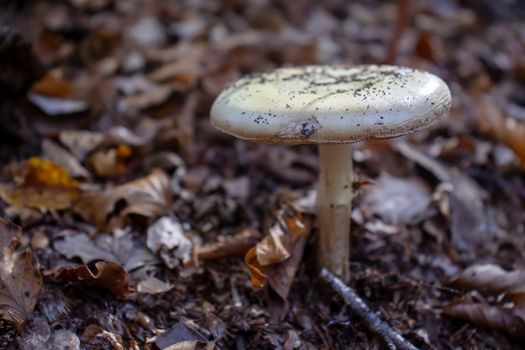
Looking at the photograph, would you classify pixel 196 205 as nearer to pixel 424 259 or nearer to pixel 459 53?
pixel 424 259

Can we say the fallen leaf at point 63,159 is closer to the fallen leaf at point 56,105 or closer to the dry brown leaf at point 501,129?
the fallen leaf at point 56,105

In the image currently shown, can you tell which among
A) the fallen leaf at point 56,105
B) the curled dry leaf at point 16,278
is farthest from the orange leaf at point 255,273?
the fallen leaf at point 56,105

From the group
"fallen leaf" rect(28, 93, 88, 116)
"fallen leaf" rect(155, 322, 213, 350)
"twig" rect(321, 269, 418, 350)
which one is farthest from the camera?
"fallen leaf" rect(28, 93, 88, 116)

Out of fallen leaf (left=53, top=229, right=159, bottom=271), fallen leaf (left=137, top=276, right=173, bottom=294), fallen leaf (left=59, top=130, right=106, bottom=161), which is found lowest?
fallen leaf (left=137, top=276, right=173, bottom=294)

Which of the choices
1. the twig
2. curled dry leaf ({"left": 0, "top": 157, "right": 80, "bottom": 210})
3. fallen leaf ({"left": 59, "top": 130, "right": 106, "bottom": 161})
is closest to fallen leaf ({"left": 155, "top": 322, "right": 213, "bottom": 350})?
the twig

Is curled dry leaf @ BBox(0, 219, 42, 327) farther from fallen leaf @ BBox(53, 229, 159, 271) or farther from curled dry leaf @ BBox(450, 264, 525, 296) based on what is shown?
curled dry leaf @ BBox(450, 264, 525, 296)

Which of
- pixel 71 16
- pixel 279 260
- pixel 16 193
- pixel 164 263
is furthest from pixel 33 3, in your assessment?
pixel 279 260

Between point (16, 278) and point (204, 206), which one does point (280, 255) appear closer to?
point (204, 206)

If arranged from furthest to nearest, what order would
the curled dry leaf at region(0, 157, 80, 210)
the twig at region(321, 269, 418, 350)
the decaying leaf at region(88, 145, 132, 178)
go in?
the decaying leaf at region(88, 145, 132, 178) → the curled dry leaf at region(0, 157, 80, 210) → the twig at region(321, 269, 418, 350)
